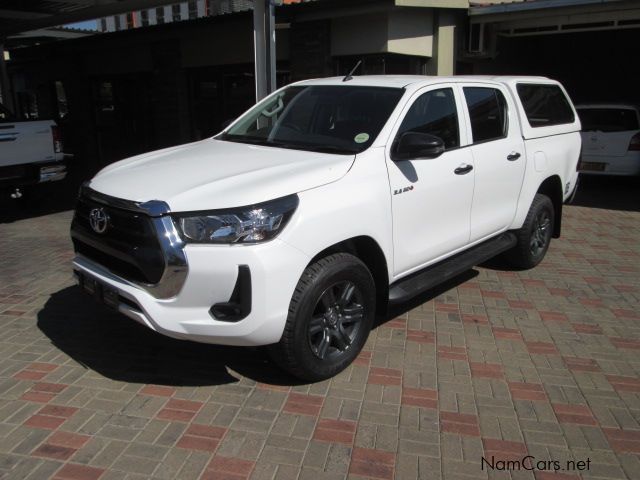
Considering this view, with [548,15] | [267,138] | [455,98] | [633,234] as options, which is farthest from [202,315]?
[548,15]

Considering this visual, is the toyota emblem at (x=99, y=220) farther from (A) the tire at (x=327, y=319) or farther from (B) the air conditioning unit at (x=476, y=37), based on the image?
(B) the air conditioning unit at (x=476, y=37)

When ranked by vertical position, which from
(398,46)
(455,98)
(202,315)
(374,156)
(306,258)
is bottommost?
(202,315)

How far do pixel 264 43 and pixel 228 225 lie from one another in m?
4.72

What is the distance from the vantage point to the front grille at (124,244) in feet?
10.4

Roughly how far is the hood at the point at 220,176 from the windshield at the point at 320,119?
0.80ft

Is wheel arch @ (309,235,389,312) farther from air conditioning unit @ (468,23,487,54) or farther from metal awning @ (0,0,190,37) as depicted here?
air conditioning unit @ (468,23,487,54)

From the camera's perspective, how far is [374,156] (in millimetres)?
3832

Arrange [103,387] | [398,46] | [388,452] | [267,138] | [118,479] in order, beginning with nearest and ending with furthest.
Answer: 1. [118,479]
2. [388,452]
3. [103,387]
4. [267,138]
5. [398,46]

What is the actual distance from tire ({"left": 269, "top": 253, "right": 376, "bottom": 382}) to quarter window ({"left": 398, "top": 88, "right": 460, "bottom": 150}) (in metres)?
1.16

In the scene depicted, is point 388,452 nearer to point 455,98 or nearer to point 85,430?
point 85,430

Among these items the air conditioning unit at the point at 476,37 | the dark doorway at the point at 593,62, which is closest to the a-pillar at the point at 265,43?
the air conditioning unit at the point at 476,37

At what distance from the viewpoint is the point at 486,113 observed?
5.12 meters

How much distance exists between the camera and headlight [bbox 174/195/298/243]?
313cm

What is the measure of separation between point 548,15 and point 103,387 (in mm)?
10112
